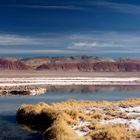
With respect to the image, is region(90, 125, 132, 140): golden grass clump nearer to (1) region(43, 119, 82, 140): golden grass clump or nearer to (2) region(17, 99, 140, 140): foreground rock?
(2) region(17, 99, 140, 140): foreground rock

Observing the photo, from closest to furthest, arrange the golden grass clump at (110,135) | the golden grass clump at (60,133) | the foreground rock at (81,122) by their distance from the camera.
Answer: the golden grass clump at (110,135)
the golden grass clump at (60,133)
the foreground rock at (81,122)

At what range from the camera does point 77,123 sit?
A: 89.0 feet

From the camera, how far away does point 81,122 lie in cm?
2781

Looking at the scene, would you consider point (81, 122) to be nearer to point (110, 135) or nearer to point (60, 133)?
point (60, 133)

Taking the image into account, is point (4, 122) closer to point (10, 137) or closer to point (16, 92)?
point (10, 137)

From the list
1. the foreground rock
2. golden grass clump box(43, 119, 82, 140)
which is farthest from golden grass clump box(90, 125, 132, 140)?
golden grass clump box(43, 119, 82, 140)

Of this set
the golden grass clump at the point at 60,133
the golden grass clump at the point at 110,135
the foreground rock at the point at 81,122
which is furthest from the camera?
the foreground rock at the point at 81,122

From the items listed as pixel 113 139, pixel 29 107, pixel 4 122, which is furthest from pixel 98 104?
pixel 113 139

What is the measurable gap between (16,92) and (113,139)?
39381 mm

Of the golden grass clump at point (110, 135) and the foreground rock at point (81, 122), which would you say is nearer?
the golden grass clump at point (110, 135)

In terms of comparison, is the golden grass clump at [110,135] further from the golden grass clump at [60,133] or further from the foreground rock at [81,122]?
the golden grass clump at [60,133]

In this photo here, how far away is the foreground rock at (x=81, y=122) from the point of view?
22.1 meters

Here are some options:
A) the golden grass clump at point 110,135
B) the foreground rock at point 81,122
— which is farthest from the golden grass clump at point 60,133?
the golden grass clump at point 110,135

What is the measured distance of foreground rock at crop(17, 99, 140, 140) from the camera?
22.1 meters
